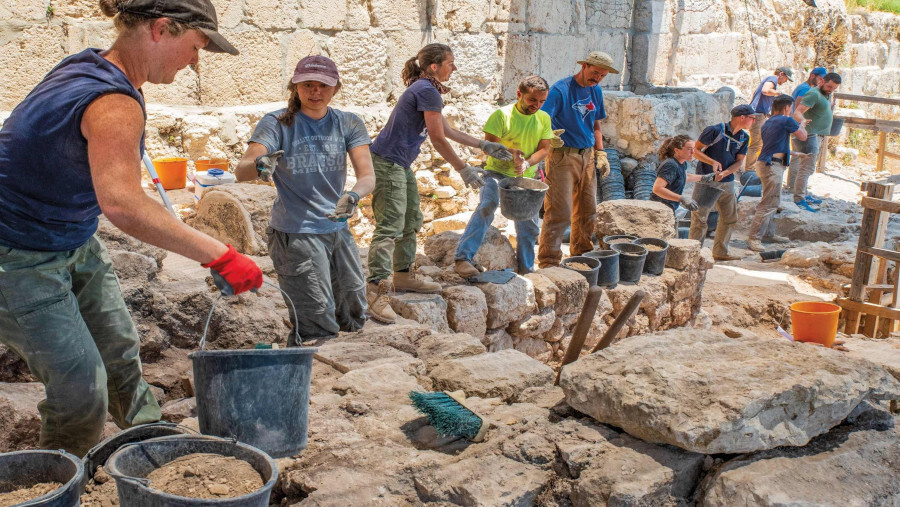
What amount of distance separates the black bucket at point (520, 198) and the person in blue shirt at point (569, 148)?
2.90ft

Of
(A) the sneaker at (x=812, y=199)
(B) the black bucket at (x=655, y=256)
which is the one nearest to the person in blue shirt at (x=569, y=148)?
(B) the black bucket at (x=655, y=256)

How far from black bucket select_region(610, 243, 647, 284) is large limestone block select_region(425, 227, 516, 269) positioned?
1.06 m

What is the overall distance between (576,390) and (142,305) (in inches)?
84.6

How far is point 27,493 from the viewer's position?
203cm

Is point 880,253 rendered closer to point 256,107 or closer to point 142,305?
point 256,107

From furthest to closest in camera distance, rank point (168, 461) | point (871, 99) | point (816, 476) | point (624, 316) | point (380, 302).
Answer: point (871, 99) < point (380, 302) < point (624, 316) < point (816, 476) < point (168, 461)

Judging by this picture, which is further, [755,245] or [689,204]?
[755,245]

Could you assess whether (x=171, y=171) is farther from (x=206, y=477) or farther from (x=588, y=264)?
(x=206, y=477)

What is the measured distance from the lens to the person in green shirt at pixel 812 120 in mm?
11542

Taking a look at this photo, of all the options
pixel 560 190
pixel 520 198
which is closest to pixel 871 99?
pixel 560 190

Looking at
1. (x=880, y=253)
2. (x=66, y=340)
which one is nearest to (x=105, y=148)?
(x=66, y=340)

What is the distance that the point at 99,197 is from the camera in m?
2.06

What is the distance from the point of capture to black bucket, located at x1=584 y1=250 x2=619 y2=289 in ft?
22.0

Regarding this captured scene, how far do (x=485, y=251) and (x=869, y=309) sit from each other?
147 inches
